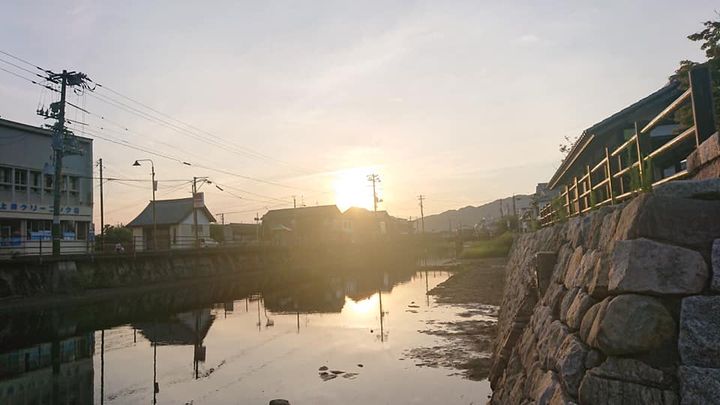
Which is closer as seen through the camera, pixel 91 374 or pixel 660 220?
pixel 660 220

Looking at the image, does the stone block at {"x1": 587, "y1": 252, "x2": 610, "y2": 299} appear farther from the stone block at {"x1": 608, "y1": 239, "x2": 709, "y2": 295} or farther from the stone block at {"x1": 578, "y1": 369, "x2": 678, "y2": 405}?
the stone block at {"x1": 578, "y1": 369, "x2": 678, "y2": 405}

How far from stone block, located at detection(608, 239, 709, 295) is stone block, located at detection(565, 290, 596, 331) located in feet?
2.13

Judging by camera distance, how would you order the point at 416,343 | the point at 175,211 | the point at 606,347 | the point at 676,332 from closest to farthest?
the point at 676,332 → the point at 606,347 → the point at 416,343 → the point at 175,211

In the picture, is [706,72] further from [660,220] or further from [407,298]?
[407,298]

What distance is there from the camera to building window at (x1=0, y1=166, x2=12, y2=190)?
3169 centimetres

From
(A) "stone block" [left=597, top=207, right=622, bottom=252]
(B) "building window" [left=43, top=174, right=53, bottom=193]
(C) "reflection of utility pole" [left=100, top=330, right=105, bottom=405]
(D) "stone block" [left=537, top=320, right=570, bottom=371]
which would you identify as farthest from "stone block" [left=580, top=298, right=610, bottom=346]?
(B) "building window" [left=43, top=174, right=53, bottom=193]

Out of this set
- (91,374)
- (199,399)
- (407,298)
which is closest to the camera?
(199,399)

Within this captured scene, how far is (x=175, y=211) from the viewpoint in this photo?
5616 cm

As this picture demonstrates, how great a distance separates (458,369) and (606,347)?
9.38 meters

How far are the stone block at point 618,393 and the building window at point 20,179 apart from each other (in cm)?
3883

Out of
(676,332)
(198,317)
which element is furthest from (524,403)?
(198,317)

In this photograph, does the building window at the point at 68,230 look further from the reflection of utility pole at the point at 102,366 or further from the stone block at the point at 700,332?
the stone block at the point at 700,332

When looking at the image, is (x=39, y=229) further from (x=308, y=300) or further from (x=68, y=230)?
(x=308, y=300)

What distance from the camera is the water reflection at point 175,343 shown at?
1288 centimetres
